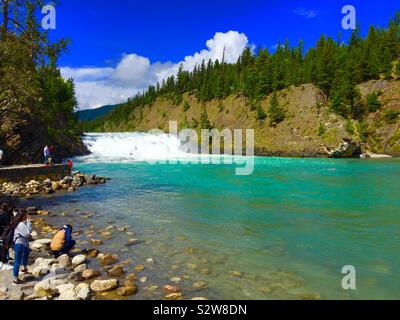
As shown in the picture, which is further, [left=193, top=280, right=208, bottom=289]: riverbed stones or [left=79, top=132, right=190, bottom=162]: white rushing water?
[left=79, top=132, right=190, bottom=162]: white rushing water

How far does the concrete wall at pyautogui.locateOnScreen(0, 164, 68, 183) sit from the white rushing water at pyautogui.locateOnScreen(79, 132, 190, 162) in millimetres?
35955

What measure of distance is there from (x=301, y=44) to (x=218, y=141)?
73970mm

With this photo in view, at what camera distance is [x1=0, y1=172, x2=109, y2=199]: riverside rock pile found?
24.3 metres

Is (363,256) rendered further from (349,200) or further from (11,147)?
(11,147)

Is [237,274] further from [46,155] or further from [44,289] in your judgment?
[46,155]

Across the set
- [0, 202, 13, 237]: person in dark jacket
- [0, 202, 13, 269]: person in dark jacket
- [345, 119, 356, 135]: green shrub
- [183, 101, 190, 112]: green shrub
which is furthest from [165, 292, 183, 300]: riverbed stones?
Result: [183, 101, 190, 112]: green shrub

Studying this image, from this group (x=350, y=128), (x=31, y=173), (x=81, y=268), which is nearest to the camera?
(x=81, y=268)

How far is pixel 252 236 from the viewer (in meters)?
14.1

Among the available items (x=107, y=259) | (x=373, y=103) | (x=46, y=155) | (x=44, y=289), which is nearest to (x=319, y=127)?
(x=373, y=103)

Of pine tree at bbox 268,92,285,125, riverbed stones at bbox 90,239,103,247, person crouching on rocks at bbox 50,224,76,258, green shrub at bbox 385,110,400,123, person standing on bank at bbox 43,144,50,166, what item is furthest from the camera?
pine tree at bbox 268,92,285,125

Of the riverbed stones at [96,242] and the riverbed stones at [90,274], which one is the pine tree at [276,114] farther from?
the riverbed stones at [90,274]

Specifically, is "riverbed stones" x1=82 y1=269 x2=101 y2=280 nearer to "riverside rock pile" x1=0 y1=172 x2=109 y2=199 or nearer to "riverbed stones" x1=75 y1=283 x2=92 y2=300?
"riverbed stones" x1=75 y1=283 x2=92 y2=300

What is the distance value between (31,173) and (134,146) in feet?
149

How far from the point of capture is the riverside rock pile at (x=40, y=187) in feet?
79.7
